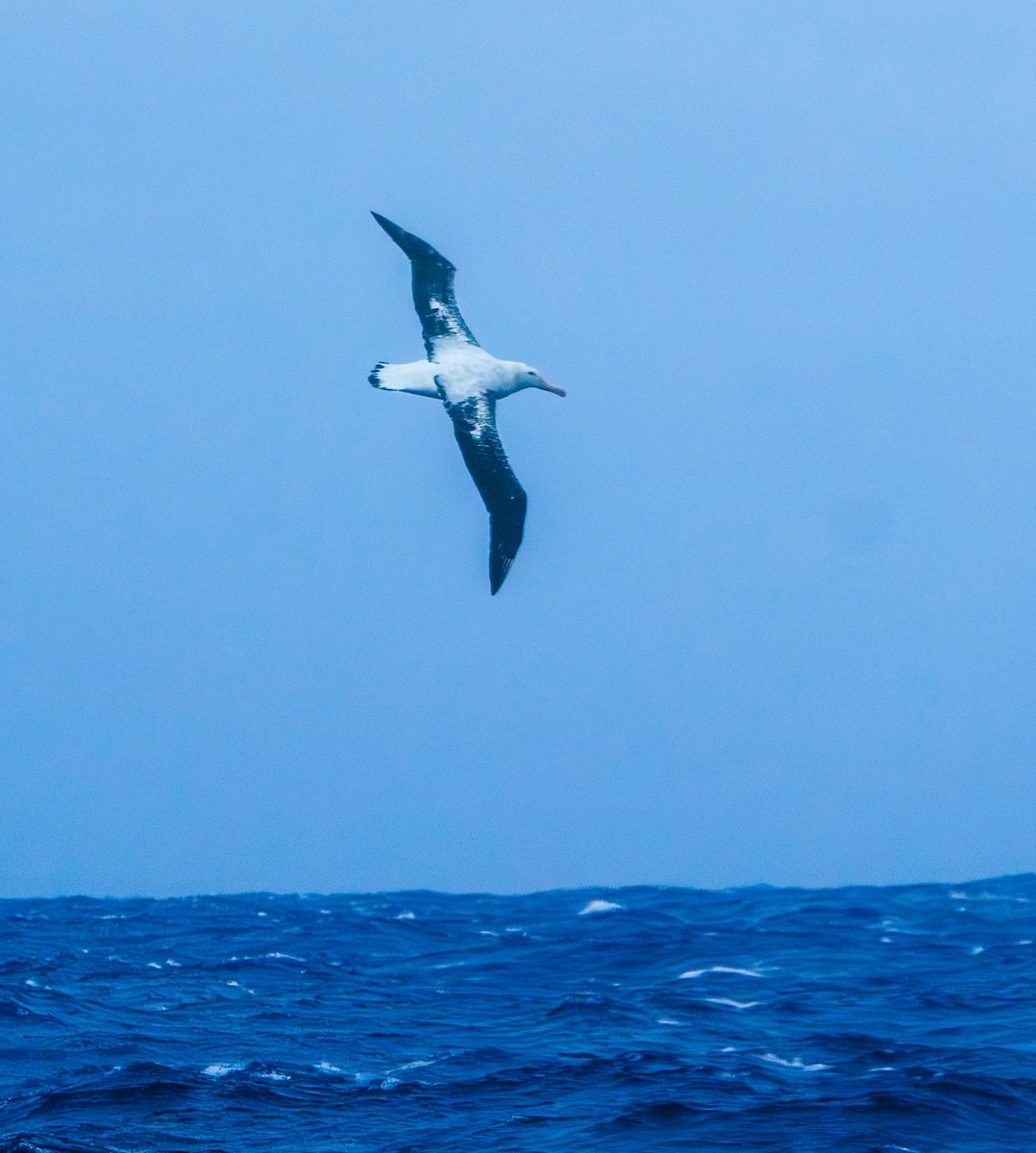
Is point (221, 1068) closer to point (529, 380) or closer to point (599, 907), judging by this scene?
point (529, 380)

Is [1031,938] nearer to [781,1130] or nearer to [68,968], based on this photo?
A: [781,1130]

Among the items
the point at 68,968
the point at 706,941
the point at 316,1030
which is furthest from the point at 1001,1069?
the point at 68,968

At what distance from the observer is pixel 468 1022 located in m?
10.1

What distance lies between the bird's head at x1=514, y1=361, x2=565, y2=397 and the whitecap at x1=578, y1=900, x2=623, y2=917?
29.4ft

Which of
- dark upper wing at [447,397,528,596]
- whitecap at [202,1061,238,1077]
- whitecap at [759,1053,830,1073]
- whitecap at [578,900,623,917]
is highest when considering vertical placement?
dark upper wing at [447,397,528,596]

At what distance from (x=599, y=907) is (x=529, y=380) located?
9.98 meters

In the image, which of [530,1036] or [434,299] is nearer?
[434,299]

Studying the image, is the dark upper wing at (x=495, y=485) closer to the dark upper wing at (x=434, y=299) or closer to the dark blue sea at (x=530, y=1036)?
the dark upper wing at (x=434, y=299)

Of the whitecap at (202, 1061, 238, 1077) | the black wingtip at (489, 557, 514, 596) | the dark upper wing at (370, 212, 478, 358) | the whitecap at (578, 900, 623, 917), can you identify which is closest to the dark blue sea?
the whitecap at (202, 1061, 238, 1077)

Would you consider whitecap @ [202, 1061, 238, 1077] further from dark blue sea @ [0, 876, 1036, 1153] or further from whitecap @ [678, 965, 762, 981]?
whitecap @ [678, 965, 762, 981]

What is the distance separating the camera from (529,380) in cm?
934

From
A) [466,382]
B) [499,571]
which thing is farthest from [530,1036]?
[466,382]

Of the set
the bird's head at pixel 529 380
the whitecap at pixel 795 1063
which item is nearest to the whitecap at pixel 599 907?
the whitecap at pixel 795 1063

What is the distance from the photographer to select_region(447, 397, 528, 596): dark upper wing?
27.6ft
